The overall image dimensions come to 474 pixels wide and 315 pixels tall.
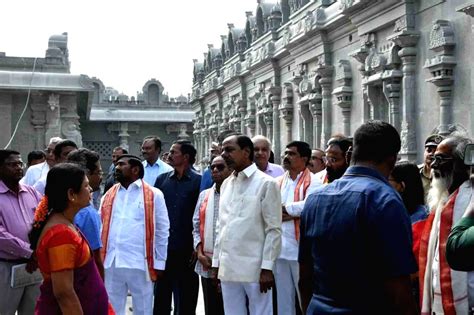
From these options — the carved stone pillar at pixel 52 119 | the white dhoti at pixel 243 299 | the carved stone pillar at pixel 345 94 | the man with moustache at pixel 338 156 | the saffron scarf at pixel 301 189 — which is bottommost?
the white dhoti at pixel 243 299

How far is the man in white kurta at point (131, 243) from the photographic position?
252 inches

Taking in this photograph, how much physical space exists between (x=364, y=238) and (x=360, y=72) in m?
11.8

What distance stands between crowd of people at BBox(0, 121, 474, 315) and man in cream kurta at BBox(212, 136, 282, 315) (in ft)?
0.04

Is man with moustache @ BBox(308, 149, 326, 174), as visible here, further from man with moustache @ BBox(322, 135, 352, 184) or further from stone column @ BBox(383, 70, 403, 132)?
stone column @ BBox(383, 70, 403, 132)

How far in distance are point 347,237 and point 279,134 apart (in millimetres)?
19375

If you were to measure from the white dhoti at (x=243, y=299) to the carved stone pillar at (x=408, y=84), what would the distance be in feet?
22.8

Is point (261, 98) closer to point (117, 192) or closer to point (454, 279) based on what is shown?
point (117, 192)

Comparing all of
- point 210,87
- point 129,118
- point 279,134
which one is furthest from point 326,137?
point 129,118

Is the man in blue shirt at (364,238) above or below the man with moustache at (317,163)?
below

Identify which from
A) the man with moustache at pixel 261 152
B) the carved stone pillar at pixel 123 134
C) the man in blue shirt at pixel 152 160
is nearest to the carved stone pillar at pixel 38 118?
the man in blue shirt at pixel 152 160

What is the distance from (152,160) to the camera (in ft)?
29.9

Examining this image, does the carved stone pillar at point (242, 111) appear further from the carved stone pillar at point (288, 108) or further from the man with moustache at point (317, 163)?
the man with moustache at point (317, 163)

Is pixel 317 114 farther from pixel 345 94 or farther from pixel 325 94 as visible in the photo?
pixel 345 94

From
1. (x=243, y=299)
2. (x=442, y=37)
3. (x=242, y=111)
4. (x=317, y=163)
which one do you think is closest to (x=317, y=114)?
(x=442, y=37)
